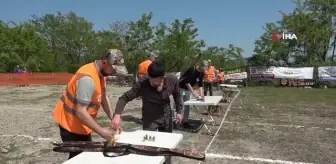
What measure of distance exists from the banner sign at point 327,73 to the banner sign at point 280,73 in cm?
64

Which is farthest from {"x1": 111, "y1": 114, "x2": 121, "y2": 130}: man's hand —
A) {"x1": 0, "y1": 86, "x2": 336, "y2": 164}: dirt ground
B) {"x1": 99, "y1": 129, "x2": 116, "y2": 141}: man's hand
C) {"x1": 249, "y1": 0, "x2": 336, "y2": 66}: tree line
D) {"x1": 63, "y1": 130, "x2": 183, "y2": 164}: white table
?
{"x1": 249, "y1": 0, "x2": 336, "y2": 66}: tree line

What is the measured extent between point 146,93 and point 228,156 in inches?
101

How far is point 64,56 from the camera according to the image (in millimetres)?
54844

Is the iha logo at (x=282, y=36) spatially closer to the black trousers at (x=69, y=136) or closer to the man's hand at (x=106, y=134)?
the black trousers at (x=69, y=136)

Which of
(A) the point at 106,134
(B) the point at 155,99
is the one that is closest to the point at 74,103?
(A) the point at 106,134

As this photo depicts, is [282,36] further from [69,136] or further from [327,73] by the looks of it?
[69,136]

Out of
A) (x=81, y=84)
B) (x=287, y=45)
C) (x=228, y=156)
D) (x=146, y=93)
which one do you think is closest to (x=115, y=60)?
(x=81, y=84)

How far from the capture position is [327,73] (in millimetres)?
29281

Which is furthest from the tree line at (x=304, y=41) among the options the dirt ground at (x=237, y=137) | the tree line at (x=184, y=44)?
the dirt ground at (x=237, y=137)

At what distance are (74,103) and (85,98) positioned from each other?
0.19m

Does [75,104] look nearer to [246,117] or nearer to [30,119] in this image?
[30,119]

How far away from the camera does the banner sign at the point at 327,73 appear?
29.1 m

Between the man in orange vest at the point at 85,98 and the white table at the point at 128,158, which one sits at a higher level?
the man in orange vest at the point at 85,98

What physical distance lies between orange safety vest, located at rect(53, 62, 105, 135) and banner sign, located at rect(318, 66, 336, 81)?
28.1m
